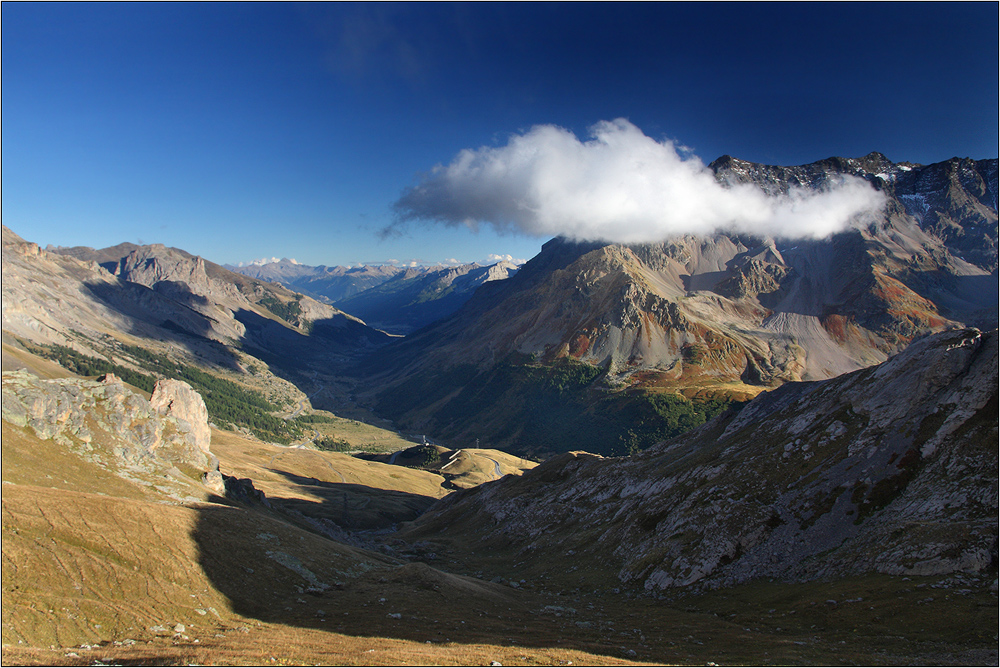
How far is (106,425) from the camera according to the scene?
6962 centimetres

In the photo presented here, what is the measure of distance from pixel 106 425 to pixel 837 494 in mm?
95569

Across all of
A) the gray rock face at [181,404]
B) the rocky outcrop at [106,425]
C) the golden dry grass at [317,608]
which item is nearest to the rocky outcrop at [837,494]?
the golden dry grass at [317,608]

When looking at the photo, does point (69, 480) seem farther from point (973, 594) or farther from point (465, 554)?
point (973, 594)

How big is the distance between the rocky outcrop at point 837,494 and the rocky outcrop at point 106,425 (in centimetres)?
5605

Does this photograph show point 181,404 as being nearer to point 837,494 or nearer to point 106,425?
point 106,425

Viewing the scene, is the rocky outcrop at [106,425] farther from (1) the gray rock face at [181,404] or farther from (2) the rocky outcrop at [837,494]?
(2) the rocky outcrop at [837,494]

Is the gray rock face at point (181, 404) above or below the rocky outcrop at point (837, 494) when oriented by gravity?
below

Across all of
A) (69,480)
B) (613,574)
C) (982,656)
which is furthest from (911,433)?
(69,480)

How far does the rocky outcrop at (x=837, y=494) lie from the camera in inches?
1702

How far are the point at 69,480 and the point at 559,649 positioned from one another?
5722cm

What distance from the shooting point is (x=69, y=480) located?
5466 cm

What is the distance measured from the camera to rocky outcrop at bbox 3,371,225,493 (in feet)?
205

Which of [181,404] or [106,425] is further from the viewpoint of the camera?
[181,404]

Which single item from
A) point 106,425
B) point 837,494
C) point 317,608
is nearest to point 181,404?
point 106,425
